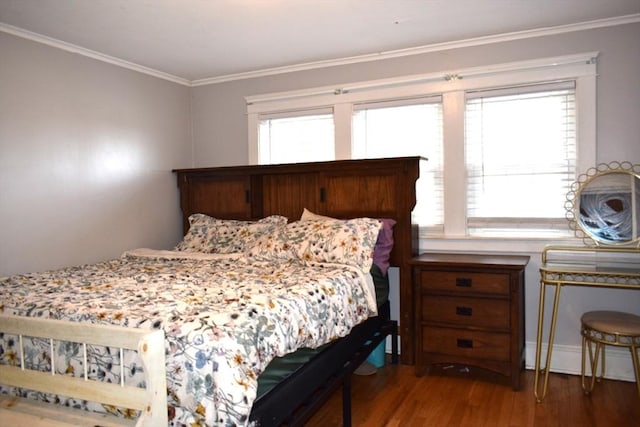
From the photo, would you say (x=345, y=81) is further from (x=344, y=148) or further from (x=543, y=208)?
(x=543, y=208)

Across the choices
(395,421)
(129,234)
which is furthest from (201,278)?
(129,234)

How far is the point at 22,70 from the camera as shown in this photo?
3018mm

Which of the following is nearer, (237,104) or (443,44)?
(443,44)

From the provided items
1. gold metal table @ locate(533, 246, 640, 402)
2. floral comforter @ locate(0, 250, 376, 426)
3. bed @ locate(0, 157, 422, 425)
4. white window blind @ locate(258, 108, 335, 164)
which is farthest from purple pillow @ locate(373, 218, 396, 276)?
gold metal table @ locate(533, 246, 640, 402)

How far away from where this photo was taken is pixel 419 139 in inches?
140

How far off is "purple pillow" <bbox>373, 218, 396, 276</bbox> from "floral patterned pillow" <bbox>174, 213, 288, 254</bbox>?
2.59 ft

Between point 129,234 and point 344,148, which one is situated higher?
point 344,148

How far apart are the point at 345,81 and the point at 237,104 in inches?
40.2

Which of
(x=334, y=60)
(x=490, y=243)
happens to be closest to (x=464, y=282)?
(x=490, y=243)

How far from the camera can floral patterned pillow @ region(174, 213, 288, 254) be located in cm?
355

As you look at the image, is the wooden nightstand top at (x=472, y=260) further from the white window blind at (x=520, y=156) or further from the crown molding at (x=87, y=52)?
the crown molding at (x=87, y=52)

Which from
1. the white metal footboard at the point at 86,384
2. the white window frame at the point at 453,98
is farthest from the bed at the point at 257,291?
the white window frame at the point at 453,98

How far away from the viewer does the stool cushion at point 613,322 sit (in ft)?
8.32

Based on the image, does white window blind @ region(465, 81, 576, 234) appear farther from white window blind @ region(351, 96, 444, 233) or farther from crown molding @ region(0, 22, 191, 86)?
crown molding @ region(0, 22, 191, 86)
